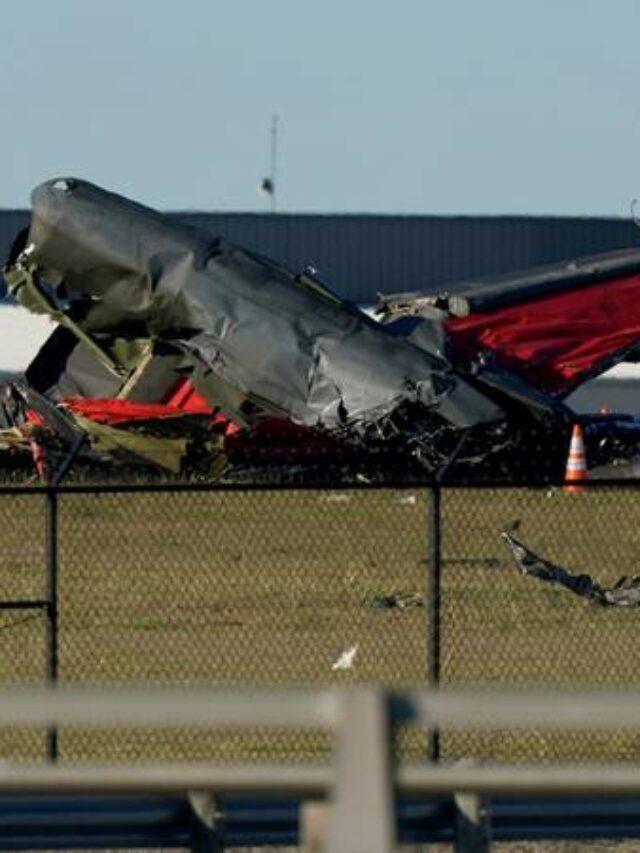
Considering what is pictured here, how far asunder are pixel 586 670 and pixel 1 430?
13534 mm

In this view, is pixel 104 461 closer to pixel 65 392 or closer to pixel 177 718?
pixel 65 392

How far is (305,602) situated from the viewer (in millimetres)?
19578

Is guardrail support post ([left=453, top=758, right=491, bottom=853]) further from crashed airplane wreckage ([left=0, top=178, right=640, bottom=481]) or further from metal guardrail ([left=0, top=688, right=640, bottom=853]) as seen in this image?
crashed airplane wreckage ([left=0, top=178, right=640, bottom=481])

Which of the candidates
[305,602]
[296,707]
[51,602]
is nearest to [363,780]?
[296,707]

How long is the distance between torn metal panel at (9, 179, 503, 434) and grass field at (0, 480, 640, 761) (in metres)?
1.67

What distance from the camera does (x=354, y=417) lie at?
1085 inches

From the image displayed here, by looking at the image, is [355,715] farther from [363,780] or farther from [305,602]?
[305,602]

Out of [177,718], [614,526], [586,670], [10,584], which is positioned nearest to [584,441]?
[614,526]

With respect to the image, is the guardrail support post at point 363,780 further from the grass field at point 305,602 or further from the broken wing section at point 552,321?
the broken wing section at point 552,321

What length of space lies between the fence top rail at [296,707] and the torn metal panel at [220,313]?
21.4m

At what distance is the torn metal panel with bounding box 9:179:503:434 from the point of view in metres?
27.7

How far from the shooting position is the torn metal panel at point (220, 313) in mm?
27719

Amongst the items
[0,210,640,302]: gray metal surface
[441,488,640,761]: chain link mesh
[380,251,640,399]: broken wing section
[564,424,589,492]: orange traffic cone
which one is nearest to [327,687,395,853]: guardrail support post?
[441,488,640,761]: chain link mesh

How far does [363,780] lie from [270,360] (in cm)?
2269
